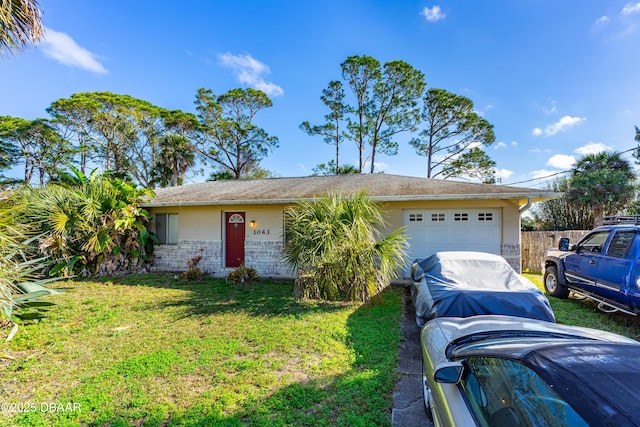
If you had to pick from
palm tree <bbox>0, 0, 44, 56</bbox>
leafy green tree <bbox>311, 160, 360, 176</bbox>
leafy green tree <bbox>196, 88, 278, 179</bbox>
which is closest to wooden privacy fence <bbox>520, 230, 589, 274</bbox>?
leafy green tree <bbox>311, 160, 360, 176</bbox>

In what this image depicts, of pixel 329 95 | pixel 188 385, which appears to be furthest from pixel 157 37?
pixel 329 95

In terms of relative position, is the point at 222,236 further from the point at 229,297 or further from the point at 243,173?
the point at 243,173

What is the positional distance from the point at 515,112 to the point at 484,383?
16735 mm

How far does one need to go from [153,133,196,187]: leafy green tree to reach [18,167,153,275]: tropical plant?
35.6ft

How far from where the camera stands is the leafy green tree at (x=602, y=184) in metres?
15.9

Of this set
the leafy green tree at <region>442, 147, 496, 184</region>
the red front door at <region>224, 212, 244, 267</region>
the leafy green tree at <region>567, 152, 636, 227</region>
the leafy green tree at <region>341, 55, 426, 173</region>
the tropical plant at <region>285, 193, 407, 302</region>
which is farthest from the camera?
the leafy green tree at <region>341, 55, 426, 173</region>

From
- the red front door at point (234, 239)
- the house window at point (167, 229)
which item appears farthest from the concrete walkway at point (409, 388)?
the house window at point (167, 229)

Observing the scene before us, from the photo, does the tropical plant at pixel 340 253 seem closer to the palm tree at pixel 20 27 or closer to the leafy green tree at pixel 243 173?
the palm tree at pixel 20 27

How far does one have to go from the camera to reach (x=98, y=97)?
972 inches

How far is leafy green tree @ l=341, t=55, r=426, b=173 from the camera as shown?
933 inches

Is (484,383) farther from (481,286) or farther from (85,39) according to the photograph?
(85,39)

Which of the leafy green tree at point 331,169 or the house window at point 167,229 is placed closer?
the house window at point 167,229

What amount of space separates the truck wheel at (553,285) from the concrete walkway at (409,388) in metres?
4.71

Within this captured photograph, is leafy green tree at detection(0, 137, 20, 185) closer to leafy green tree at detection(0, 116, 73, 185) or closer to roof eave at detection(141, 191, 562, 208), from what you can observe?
leafy green tree at detection(0, 116, 73, 185)
